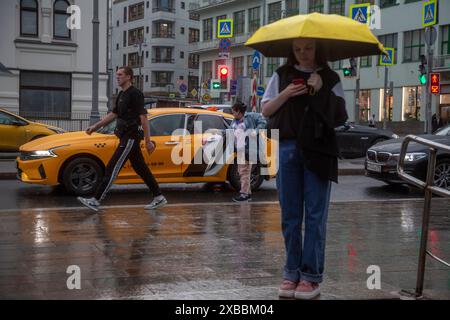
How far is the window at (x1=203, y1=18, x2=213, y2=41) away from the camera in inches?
2913

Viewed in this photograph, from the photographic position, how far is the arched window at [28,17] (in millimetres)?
27906

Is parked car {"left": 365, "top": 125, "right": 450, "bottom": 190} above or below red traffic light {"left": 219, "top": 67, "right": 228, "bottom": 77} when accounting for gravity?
below

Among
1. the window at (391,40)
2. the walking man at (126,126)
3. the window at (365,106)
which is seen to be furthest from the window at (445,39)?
the walking man at (126,126)

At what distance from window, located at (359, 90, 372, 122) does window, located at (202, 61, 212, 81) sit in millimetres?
25947

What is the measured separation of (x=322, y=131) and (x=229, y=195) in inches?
286

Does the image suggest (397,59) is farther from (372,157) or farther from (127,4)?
(127,4)

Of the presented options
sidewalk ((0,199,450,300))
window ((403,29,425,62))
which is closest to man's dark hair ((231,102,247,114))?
sidewalk ((0,199,450,300))

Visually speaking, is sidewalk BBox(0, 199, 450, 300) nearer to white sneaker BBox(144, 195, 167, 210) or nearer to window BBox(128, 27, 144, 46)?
white sneaker BBox(144, 195, 167, 210)

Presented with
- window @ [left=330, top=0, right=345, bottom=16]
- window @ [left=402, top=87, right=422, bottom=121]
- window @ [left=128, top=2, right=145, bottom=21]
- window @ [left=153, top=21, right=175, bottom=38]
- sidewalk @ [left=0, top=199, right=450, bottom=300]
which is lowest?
sidewalk @ [left=0, top=199, right=450, bottom=300]

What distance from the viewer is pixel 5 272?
5371 mm

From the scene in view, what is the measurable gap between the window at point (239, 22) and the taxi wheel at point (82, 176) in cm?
5762

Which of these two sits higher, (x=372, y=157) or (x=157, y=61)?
(x=157, y=61)

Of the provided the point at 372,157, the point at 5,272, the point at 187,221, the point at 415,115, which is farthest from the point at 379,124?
the point at 5,272

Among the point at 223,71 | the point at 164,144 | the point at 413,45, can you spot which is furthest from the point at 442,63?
the point at 164,144
